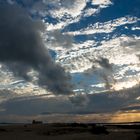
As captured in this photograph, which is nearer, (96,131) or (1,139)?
(1,139)

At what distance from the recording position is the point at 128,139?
46.6m

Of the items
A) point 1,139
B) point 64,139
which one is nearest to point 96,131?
point 64,139

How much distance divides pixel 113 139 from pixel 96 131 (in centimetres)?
1602

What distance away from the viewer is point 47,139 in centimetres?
4956

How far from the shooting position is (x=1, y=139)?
49.0 meters

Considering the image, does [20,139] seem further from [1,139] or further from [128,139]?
[128,139]

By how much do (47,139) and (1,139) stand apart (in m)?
6.71

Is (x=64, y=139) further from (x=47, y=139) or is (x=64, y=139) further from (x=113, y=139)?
(x=113, y=139)

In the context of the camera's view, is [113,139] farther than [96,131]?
No

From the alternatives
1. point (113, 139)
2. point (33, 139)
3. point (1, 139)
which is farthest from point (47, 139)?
point (113, 139)

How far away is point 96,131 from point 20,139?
60.9 ft

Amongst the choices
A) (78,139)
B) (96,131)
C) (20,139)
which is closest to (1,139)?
(20,139)

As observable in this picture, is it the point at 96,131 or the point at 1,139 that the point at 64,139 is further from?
the point at 96,131

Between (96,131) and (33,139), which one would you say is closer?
(33,139)
